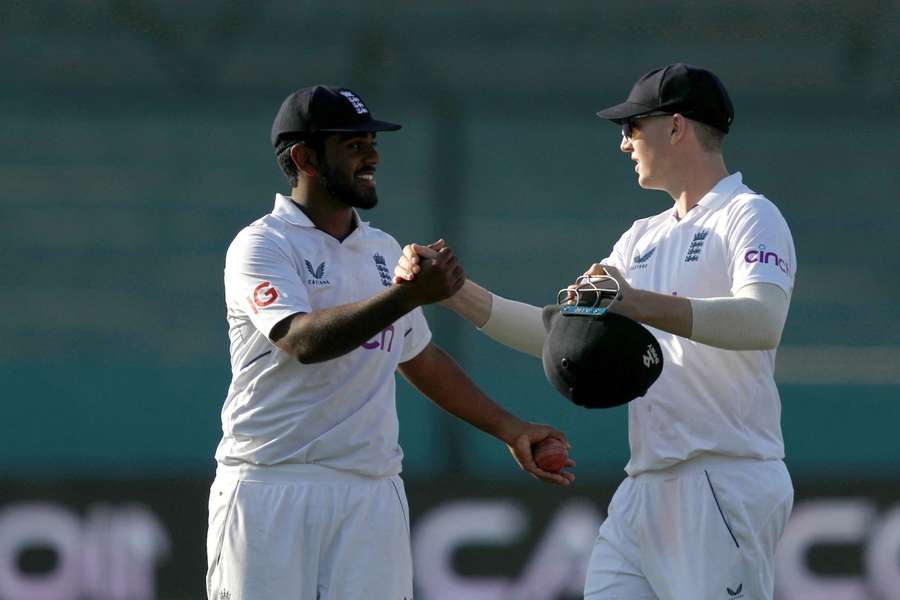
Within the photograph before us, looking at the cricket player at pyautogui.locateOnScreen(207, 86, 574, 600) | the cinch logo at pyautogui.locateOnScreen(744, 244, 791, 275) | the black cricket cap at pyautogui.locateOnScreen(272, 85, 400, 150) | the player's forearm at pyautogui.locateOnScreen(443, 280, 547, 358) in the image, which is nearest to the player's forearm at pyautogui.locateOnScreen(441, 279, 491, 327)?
the player's forearm at pyautogui.locateOnScreen(443, 280, 547, 358)

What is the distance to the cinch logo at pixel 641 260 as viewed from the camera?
4406 millimetres

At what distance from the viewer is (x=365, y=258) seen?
4457 mm

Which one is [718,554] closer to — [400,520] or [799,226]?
[400,520]

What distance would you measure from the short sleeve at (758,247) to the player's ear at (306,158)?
1.04 metres

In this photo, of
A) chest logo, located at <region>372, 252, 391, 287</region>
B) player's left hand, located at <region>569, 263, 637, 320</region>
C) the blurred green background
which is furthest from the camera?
the blurred green background

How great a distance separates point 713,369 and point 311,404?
0.96m

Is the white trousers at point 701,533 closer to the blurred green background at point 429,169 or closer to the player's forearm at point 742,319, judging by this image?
the player's forearm at point 742,319

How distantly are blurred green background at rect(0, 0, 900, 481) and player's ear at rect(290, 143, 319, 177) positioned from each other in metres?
4.95

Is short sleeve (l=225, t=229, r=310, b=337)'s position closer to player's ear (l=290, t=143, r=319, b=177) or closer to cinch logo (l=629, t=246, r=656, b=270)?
player's ear (l=290, t=143, r=319, b=177)

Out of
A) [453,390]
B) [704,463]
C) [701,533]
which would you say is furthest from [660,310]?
[453,390]

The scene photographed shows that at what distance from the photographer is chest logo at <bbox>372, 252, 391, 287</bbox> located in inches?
175

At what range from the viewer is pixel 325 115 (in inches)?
175

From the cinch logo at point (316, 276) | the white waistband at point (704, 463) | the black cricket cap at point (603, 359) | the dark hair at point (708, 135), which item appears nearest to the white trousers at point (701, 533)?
the white waistband at point (704, 463)

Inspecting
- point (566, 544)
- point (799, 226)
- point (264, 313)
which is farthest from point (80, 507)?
point (799, 226)
